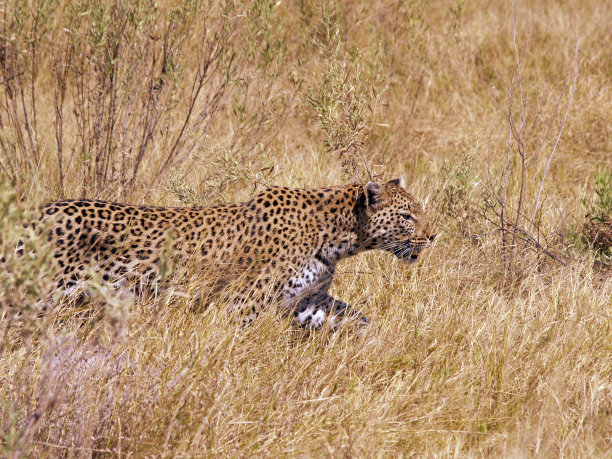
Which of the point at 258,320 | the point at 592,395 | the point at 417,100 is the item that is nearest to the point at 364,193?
the point at 258,320

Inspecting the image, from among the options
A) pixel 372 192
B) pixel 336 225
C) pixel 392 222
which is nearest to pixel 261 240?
pixel 336 225

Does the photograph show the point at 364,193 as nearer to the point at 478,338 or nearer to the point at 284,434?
the point at 478,338

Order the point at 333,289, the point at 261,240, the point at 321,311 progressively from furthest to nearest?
the point at 333,289 < the point at 321,311 < the point at 261,240

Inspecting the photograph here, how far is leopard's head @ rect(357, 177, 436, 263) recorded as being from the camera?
575 centimetres

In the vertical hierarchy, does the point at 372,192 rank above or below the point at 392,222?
above

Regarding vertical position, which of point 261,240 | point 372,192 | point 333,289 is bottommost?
point 333,289

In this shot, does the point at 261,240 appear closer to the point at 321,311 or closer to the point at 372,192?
the point at 321,311

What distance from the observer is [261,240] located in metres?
5.49

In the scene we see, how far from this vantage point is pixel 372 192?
5.71m

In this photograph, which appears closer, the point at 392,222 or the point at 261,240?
the point at 261,240

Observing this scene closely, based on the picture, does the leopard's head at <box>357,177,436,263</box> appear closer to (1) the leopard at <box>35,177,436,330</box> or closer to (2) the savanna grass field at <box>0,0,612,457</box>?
(1) the leopard at <box>35,177,436,330</box>

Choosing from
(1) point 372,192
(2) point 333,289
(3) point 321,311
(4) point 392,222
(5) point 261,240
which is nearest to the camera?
(5) point 261,240

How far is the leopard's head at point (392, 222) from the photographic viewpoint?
575cm

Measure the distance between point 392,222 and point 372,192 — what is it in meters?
0.28
